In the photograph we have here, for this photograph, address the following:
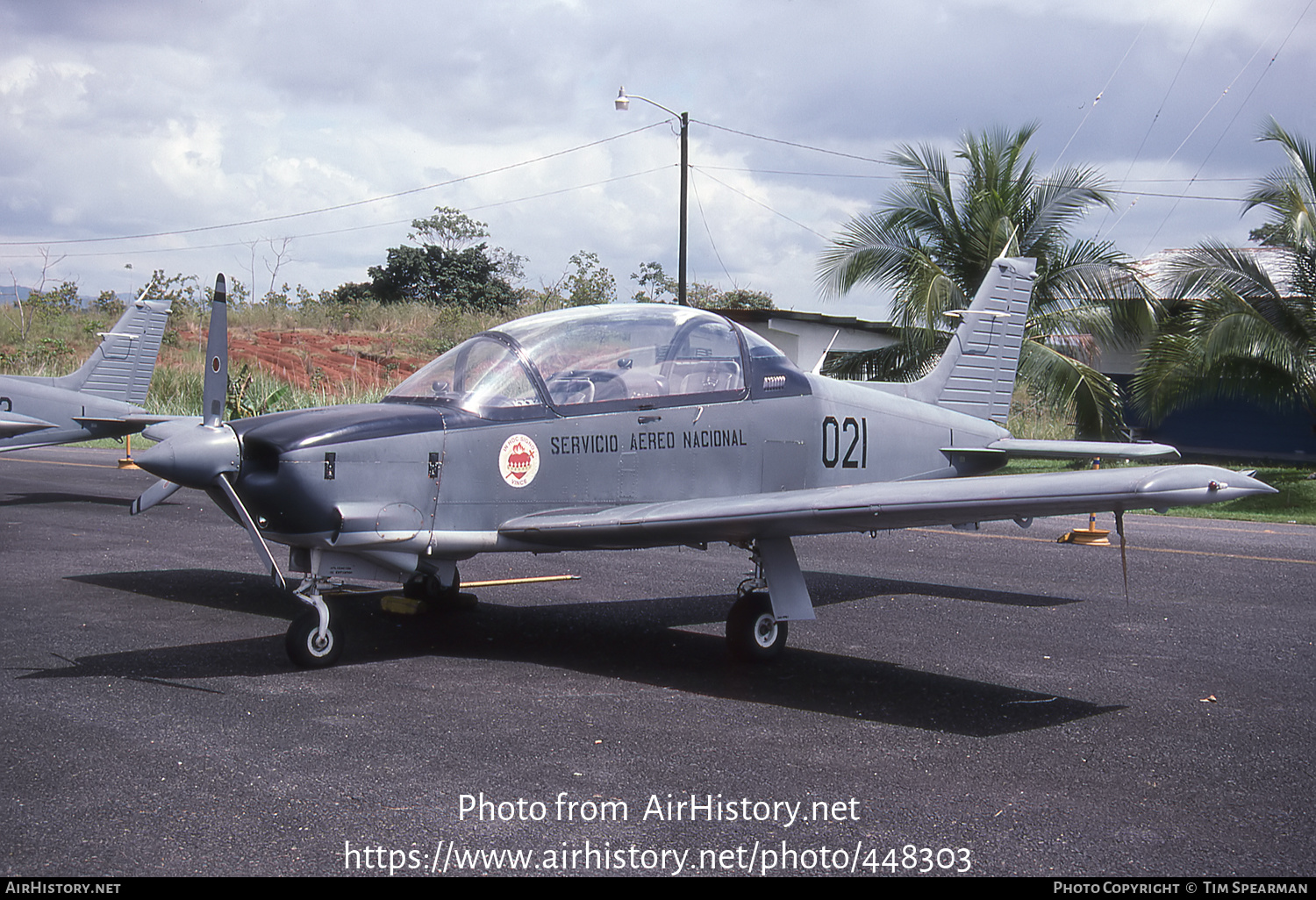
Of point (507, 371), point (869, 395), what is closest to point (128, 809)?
point (507, 371)

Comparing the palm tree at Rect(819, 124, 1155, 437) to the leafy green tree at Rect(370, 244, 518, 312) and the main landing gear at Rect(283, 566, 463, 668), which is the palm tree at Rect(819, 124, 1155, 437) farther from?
the leafy green tree at Rect(370, 244, 518, 312)

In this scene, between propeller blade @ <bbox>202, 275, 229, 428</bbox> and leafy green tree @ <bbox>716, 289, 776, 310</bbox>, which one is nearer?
propeller blade @ <bbox>202, 275, 229, 428</bbox>

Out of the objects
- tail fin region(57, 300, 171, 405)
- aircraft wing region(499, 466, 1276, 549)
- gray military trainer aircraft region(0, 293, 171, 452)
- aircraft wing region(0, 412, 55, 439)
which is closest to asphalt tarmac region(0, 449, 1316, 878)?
aircraft wing region(499, 466, 1276, 549)

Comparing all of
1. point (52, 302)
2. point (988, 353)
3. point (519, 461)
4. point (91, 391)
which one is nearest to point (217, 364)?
point (519, 461)

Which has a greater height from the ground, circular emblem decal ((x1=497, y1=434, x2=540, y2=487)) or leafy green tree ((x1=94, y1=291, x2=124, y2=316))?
leafy green tree ((x1=94, y1=291, x2=124, y2=316))

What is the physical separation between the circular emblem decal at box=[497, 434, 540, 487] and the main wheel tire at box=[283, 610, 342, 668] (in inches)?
53.8

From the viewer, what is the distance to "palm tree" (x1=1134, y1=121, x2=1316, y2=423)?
18750 millimetres

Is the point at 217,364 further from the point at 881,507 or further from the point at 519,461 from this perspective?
the point at 881,507

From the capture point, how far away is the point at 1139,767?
483 cm

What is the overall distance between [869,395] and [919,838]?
4.86m

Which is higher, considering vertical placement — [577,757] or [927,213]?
[927,213]

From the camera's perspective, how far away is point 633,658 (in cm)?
686

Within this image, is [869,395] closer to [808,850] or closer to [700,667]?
[700,667]

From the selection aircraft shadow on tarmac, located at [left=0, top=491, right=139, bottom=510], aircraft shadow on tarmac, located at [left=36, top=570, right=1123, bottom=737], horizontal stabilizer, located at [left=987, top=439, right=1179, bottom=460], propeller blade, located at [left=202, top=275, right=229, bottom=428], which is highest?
propeller blade, located at [left=202, top=275, right=229, bottom=428]
